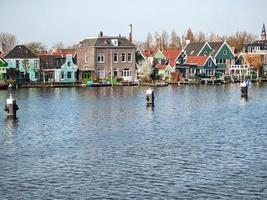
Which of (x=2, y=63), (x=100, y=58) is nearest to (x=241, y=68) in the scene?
(x=100, y=58)

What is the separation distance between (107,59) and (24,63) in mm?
11009

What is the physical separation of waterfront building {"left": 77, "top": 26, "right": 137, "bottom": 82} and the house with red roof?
992 centimetres

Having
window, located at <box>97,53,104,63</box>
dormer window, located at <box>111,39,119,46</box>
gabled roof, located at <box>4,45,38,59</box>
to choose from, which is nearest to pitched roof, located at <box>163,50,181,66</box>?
dormer window, located at <box>111,39,119,46</box>

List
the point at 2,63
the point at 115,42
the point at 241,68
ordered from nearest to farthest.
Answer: the point at 2,63 < the point at 115,42 < the point at 241,68

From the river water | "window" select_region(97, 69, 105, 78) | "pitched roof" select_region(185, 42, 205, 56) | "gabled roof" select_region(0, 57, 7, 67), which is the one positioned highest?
"pitched roof" select_region(185, 42, 205, 56)

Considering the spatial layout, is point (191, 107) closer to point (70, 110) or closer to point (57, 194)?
point (70, 110)

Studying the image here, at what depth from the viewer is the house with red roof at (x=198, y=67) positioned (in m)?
82.2

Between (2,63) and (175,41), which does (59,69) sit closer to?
(2,63)

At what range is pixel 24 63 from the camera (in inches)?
2847

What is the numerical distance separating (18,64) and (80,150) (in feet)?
167

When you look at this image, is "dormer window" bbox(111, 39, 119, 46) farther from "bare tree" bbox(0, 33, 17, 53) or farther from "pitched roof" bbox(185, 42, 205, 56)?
"bare tree" bbox(0, 33, 17, 53)

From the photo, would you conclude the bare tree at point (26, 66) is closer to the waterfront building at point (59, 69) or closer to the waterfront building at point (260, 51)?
the waterfront building at point (59, 69)

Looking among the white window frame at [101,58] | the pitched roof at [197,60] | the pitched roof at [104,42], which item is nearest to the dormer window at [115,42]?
the pitched roof at [104,42]

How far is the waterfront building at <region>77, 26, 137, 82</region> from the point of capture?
2901 inches
